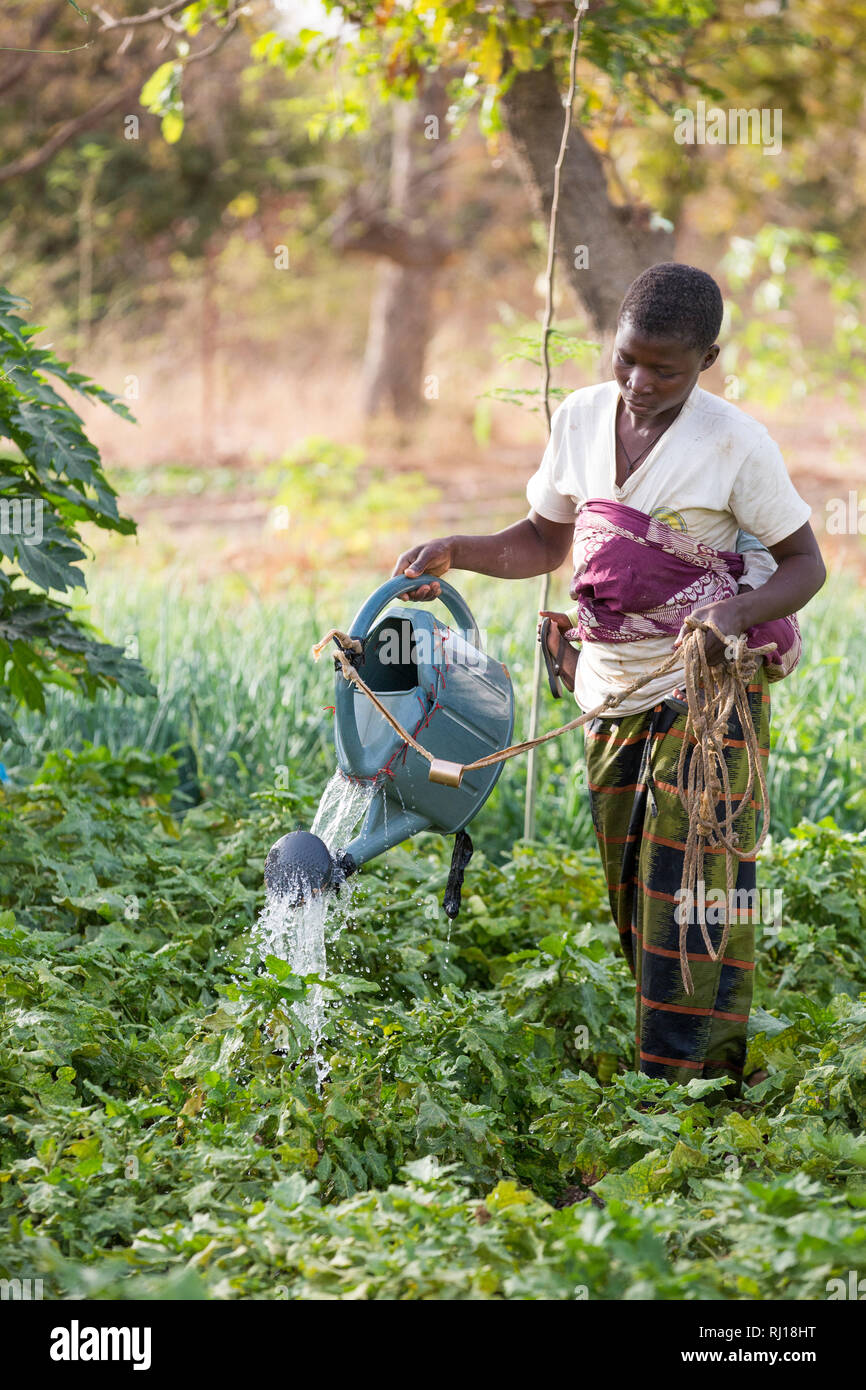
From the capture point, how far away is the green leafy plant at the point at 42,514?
2.76 m

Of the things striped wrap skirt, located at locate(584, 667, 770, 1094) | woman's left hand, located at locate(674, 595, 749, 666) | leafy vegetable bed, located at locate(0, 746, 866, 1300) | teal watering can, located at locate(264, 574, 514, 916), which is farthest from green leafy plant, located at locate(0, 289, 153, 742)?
woman's left hand, located at locate(674, 595, 749, 666)

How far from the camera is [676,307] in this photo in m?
2.04

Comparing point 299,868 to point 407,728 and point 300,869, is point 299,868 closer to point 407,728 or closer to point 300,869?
point 300,869

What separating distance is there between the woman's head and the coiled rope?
38 centimetres

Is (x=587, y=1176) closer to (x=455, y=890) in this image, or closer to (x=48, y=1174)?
(x=455, y=890)

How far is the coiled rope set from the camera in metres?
2.12

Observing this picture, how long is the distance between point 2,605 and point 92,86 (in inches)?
432

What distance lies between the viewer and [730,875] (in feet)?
7.40

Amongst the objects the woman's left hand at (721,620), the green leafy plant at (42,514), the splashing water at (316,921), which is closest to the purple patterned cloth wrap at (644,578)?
the woman's left hand at (721,620)

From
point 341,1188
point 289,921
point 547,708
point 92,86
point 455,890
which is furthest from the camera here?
point 92,86

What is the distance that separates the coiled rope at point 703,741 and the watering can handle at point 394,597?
3cm

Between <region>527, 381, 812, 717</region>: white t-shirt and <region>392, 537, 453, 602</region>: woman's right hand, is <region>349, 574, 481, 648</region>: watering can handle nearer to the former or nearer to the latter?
<region>392, 537, 453, 602</region>: woman's right hand

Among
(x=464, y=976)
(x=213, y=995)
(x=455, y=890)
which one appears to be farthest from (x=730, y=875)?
(x=213, y=995)

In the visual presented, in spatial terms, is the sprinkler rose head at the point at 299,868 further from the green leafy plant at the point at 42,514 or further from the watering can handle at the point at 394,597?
the green leafy plant at the point at 42,514
